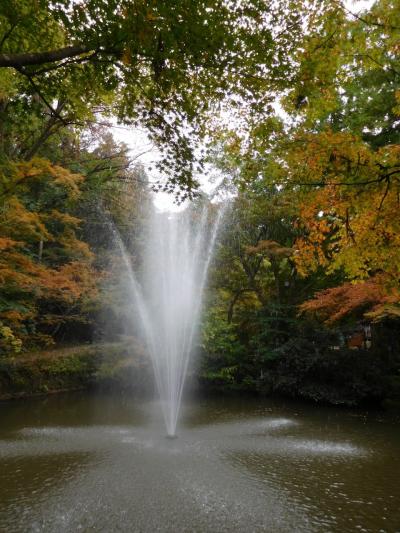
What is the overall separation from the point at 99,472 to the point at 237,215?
10.7 meters

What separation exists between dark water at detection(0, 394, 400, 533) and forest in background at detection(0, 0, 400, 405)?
274 cm

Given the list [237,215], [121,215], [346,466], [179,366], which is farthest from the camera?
[121,215]

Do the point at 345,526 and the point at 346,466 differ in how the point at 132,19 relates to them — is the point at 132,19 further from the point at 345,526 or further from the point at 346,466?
the point at 346,466

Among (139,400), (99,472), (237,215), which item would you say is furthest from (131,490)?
(237,215)

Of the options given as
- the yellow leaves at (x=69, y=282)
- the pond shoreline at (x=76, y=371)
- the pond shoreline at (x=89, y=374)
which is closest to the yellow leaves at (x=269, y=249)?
the pond shoreline at (x=89, y=374)

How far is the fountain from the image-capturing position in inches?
516

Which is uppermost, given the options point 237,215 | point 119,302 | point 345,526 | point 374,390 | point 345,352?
point 237,215

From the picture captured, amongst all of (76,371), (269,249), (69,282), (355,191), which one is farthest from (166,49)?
(76,371)

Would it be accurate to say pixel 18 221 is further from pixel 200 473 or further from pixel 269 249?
pixel 269 249

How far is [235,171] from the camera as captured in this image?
1398 cm

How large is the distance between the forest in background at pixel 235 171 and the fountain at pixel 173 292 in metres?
0.61

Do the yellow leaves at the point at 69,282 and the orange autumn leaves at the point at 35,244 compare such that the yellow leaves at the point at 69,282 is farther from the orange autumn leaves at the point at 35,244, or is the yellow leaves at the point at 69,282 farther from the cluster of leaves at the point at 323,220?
the cluster of leaves at the point at 323,220

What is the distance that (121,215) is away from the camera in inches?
642

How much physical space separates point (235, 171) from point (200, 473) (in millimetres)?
10768
